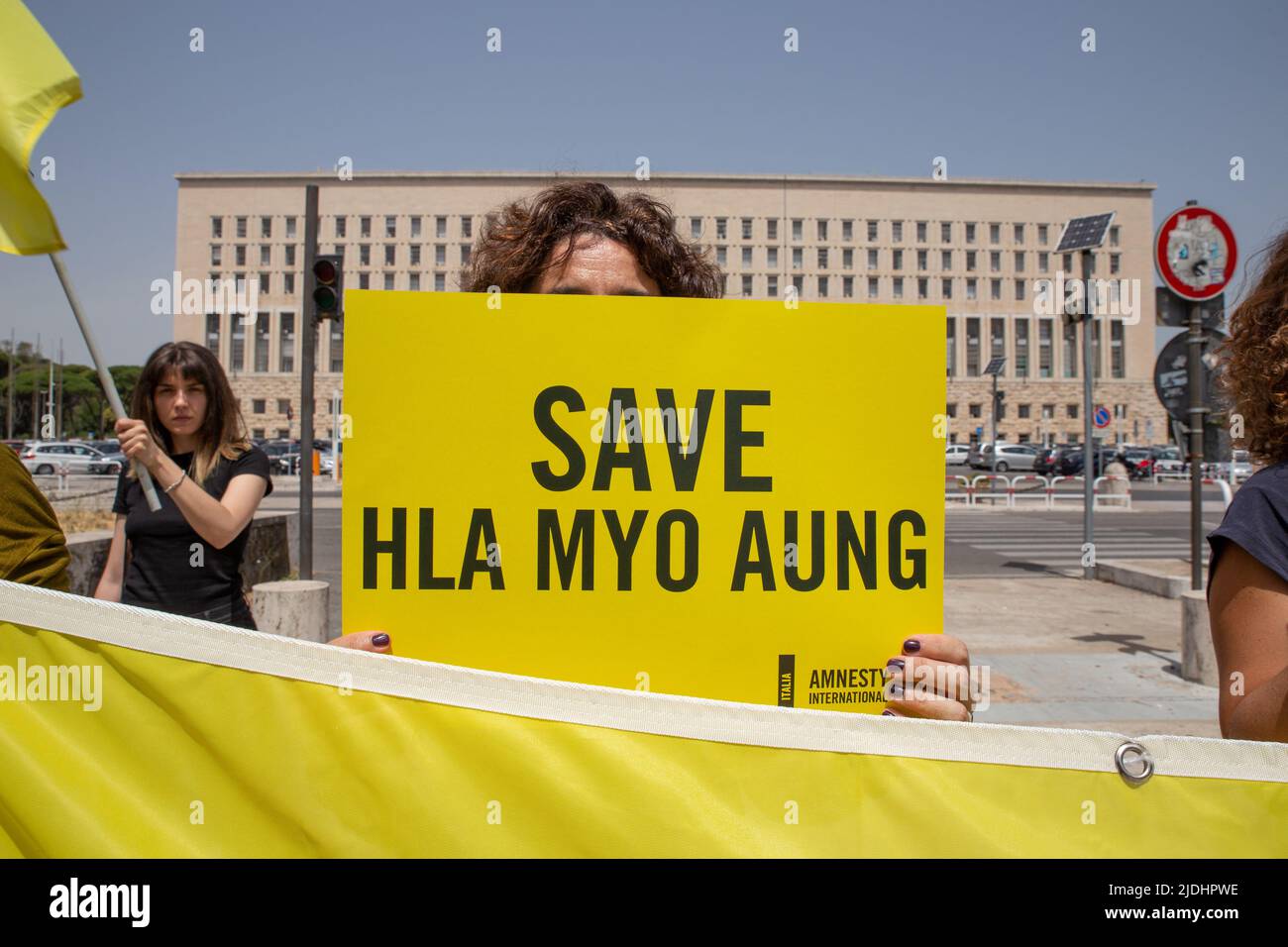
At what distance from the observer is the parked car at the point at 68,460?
33.5 meters

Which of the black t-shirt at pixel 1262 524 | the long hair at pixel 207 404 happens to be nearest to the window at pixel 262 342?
the long hair at pixel 207 404

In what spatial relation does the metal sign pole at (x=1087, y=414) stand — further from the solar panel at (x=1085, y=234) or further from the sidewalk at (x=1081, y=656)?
the sidewalk at (x=1081, y=656)

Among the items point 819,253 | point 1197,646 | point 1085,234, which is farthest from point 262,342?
point 1197,646

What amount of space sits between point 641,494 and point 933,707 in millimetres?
636

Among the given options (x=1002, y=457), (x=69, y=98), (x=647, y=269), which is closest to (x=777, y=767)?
(x=647, y=269)

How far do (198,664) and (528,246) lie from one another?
50.2 inches

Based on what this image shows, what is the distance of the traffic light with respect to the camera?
6.76 m

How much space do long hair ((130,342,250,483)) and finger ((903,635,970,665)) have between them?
2.49m

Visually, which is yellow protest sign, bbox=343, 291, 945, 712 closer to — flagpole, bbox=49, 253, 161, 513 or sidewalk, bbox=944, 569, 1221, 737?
flagpole, bbox=49, 253, 161, 513

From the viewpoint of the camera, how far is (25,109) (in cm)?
128

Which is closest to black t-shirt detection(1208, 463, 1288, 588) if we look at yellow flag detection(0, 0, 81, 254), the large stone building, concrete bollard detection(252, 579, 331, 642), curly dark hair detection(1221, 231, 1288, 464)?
curly dark hair detection(1221, 231, 1288, 464)

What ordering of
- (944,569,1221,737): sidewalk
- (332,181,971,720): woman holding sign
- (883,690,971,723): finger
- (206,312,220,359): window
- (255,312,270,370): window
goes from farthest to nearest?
(255,312,270,370): window, (206,312,220,359): window, (944,569,1221,737): sidewalk, (332,181,971,720): woman holding sign, (883,690,971,723): finger

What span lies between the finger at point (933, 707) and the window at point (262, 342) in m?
76.1

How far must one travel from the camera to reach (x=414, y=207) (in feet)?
207
